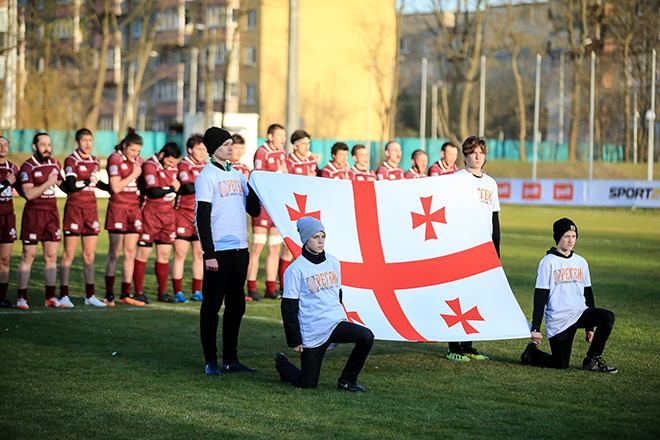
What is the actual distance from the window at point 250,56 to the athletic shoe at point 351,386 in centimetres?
7420

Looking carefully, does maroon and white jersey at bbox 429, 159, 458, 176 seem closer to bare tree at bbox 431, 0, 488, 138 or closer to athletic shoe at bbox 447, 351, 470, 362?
athletic shoe at bbox 447, 351, 470, 362

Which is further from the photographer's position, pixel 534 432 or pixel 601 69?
pixel 601 69

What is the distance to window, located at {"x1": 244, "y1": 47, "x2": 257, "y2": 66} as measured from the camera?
8298 centimetres

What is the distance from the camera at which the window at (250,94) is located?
83.7 meters

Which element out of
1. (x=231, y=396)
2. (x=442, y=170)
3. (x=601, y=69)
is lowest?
(x=231, y=396)

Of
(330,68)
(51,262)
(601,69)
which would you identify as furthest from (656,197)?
(330,68)

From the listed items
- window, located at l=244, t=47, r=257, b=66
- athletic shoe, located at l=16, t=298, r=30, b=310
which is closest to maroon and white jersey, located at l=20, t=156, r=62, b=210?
athletic shoe, located at l=16, t=298, r=30, b=310

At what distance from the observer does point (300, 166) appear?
16.3 m

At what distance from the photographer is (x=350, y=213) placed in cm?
1140

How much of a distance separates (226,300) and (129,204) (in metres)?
5.25

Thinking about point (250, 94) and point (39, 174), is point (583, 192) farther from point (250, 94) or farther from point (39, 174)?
point (250, 94)

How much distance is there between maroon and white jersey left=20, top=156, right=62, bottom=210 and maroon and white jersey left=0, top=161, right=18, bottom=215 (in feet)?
0.50

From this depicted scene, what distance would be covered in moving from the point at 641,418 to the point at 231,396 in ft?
10.8

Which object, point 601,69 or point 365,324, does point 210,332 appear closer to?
point 365,324
